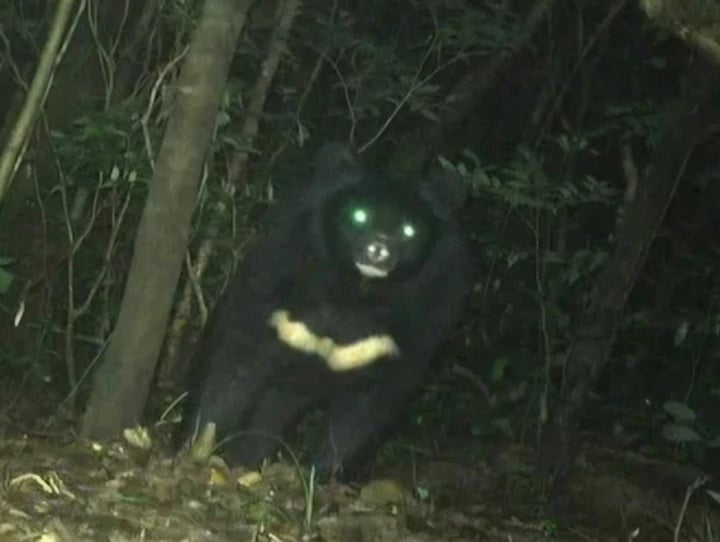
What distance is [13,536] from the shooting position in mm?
3217

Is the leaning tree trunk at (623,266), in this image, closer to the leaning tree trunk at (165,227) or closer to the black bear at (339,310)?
the black bear at (339,310)

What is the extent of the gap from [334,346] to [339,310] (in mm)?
135

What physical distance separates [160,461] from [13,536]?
44.5 inches

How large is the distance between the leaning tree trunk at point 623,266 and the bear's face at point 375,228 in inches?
26.9

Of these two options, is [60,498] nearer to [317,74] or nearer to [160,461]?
[160,461]

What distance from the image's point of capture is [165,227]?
4.30 metres

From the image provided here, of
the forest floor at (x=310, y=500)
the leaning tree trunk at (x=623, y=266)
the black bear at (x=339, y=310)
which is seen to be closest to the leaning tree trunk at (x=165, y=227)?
the forest floor at (x=310, y=500)

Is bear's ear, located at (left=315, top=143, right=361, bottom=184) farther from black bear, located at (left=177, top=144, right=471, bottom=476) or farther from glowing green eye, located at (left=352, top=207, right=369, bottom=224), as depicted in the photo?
glowing green eye, located at (left=352, top=207, right=369, bottom=224)

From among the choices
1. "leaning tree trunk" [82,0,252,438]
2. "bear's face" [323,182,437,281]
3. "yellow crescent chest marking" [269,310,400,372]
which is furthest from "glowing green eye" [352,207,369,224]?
"leaning tree trunk" [82,0,252,438]

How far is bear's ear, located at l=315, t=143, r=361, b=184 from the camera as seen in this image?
5.01m

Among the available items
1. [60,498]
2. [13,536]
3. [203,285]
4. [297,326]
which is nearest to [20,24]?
[203,285]

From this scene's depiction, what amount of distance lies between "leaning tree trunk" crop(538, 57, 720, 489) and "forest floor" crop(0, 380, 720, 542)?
0.57 ft

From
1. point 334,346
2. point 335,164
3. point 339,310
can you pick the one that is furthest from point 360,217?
point 334,346

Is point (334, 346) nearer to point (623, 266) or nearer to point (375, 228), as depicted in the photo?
point (375, 228)
